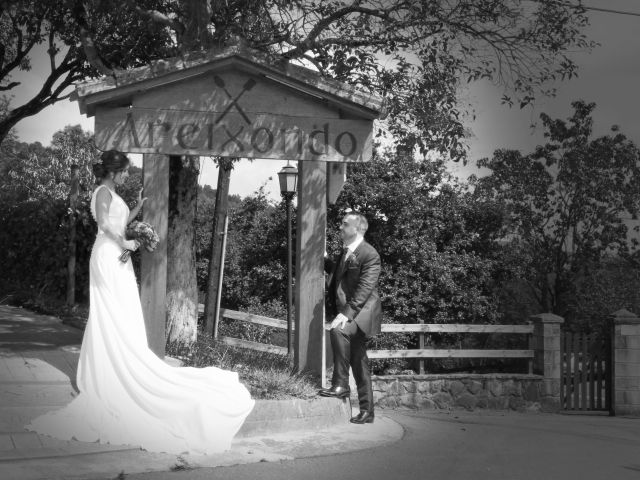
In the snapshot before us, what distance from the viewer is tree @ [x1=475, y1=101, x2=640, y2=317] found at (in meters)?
21.5

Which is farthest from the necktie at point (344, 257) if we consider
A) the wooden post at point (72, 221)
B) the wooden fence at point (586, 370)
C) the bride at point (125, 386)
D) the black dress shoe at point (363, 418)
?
the wooden post at point (72, 221)

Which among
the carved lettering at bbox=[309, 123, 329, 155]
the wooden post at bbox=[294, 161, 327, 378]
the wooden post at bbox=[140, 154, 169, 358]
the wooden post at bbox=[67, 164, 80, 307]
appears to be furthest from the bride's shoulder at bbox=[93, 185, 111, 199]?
the wooden post at bbox=[67, 164, 80, 307]

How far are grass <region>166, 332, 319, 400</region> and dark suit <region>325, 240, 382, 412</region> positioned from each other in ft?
1.35

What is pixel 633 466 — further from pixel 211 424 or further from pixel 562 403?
pixel 562 403

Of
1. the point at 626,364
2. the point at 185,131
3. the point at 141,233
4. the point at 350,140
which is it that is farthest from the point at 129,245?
the point at 626,364

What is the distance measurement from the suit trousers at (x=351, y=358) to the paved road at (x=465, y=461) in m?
0.61

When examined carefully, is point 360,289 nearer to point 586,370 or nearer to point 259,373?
point 259,373

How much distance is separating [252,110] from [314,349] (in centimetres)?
266

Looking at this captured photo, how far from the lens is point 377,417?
337 inches

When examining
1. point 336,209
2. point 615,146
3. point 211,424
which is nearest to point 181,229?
point 211,424

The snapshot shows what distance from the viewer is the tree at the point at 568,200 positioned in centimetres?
2150

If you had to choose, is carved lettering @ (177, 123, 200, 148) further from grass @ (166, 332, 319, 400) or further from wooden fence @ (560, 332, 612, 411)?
wooden fence @ (560, 332, 612, 411)

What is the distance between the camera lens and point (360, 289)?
7770mm

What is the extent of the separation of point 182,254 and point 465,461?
6.13 metres
